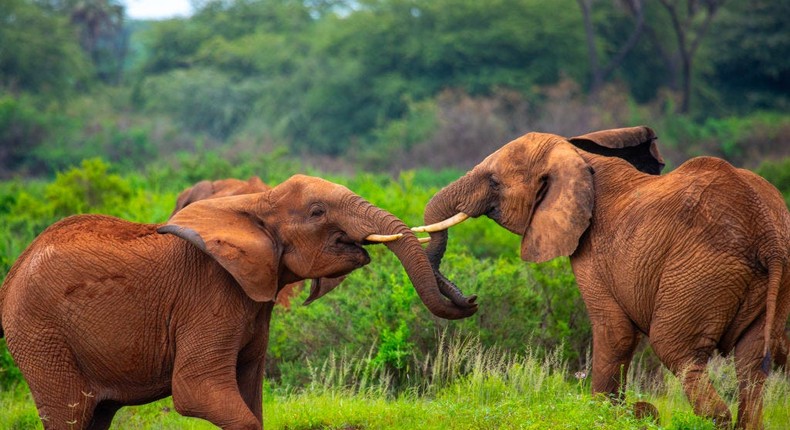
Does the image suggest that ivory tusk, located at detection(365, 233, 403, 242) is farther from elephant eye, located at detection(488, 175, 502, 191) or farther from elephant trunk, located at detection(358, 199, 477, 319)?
elephant eye, located at detection(488, 175, 502, 191)

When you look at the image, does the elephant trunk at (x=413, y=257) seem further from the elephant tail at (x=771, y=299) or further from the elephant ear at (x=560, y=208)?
the elephant tail at (x=771, y=299)

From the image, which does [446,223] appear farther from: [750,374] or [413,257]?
[750,374]

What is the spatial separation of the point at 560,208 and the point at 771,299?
1.60m

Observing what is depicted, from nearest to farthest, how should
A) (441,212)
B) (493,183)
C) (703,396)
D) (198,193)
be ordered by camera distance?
(703,396) < (493,183) < (441,212) < (198,193)

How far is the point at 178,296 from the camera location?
7.07 metres

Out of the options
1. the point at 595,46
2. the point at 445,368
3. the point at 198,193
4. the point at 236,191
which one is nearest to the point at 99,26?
the point at 595,46

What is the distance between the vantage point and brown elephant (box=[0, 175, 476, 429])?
22.6ft

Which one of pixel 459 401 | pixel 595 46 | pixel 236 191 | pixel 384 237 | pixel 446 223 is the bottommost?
pixel 595 46

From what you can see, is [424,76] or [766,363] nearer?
[766,363]

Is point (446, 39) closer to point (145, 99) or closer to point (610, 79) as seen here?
point (610, 79)

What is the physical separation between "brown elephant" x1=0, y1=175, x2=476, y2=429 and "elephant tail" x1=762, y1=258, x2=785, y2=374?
64.7 inches

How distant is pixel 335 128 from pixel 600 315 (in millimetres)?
35408

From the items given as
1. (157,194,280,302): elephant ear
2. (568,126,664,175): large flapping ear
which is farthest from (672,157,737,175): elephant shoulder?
(157,194,280,302): elephant ear

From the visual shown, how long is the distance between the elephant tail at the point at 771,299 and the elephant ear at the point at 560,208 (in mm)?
1291
